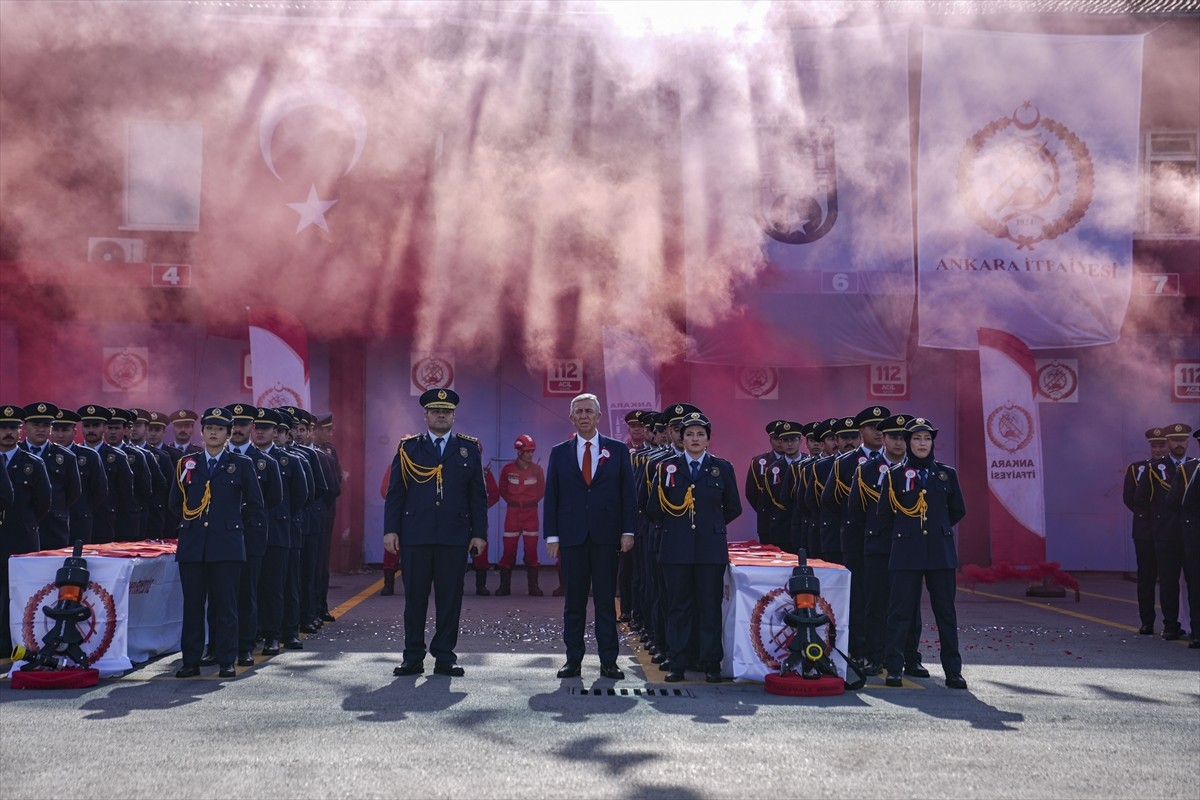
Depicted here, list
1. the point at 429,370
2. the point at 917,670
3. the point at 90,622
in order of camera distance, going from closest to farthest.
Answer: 1. the point at 90,622
2. the point at 917,670
3. the point at 429,370

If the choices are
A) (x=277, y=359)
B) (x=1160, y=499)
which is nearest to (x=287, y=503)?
(x=277, y=359)

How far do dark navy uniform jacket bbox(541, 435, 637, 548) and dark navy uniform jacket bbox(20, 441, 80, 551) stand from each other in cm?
381

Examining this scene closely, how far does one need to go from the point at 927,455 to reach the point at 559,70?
870 cm

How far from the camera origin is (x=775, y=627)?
784 cm

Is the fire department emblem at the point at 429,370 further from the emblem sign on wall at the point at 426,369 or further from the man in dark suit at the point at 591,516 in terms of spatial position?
the man in dark suit at the point at 591,516

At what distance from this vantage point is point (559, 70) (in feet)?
50.0

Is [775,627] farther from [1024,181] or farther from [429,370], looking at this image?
[429,370]

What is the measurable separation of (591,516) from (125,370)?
1126cm

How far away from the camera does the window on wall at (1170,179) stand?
17.8 meters

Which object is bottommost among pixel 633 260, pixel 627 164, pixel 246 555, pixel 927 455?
pixel 246 555

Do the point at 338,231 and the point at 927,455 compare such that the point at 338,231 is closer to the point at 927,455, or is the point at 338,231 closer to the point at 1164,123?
the point at 927,455

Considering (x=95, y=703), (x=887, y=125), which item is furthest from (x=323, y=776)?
(x=887, y=125)

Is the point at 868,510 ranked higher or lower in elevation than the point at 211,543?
higher

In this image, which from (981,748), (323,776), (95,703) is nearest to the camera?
(323,776)
